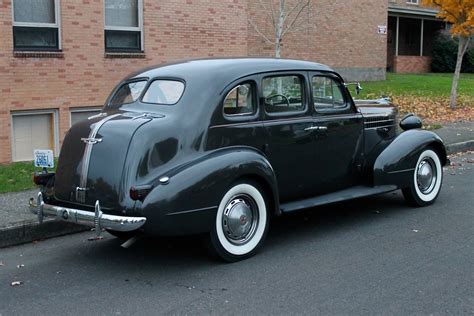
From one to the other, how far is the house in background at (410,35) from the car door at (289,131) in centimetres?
2604

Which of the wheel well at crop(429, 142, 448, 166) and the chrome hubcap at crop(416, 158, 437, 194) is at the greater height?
the wheel well at crop(429, 142, 448, 166)

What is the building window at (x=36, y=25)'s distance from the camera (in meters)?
11.2

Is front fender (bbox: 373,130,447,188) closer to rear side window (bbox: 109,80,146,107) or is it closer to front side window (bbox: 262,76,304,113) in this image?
front side window (bbox: 262,76,304,113)

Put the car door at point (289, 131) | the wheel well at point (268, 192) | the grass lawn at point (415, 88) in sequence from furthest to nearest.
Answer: the grass lawn at point (415, 88) → the car door at point (289, 131) → the wheel well at point (268, 192)

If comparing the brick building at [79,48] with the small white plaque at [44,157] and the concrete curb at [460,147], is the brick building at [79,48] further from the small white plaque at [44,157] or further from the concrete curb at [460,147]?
the concrete curb at [460,147]

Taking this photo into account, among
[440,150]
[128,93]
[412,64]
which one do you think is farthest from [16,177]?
Answer: [412,64]

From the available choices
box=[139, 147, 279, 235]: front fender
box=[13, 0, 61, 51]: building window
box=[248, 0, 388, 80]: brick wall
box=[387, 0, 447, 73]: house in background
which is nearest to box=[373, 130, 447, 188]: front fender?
box=[139, 147, 279, 235]: front fender

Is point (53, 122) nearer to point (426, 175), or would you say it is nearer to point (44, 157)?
point (44, 157)

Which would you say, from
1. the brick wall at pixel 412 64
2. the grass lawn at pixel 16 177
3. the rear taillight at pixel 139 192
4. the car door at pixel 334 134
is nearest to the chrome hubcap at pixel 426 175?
the car door at pixel 334 134

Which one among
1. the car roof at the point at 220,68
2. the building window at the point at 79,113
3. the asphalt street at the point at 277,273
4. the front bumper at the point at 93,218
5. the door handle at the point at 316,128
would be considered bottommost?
the asphalt street at the point at 277,273

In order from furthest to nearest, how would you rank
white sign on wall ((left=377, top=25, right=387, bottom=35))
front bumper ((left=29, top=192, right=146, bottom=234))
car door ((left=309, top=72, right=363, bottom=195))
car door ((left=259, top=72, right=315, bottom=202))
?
white sign on wall ((left=377, top=25, right=387, bottom=35)) < car door ((left=309, top=72, right=363, bottom=195)) < car door ((left=259, top=72, right=315, bottom=202)) < front bumper ((left=29, top=192, right=146, bottom=234))

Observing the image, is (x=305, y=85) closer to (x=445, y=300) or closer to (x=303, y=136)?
(x=303, y=136)

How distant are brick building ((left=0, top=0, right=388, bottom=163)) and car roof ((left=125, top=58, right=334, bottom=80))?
5.25 m

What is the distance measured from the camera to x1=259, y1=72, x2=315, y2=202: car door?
628 cm
